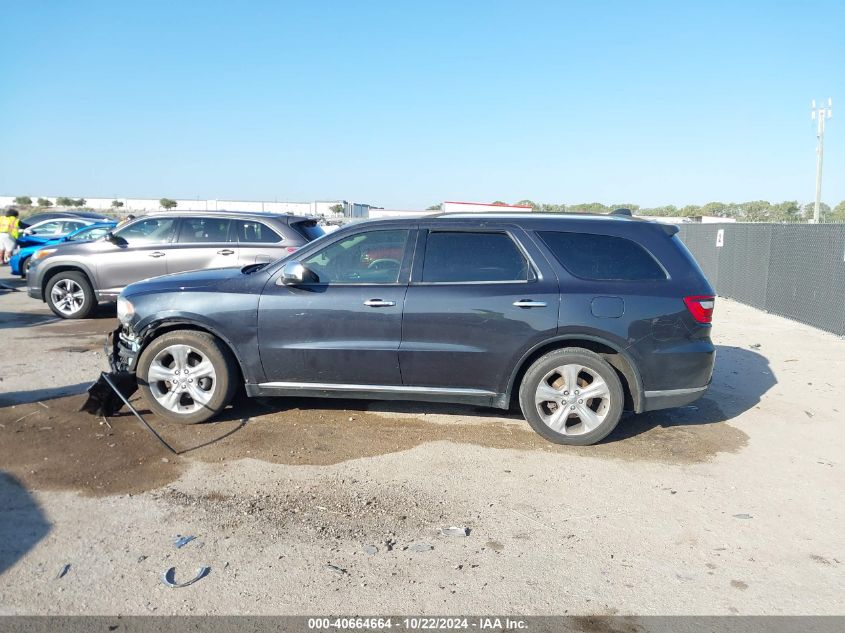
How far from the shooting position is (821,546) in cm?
398

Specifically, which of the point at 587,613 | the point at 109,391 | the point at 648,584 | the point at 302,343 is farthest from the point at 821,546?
the point at 109,391

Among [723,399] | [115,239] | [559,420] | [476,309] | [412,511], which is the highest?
[115,239]

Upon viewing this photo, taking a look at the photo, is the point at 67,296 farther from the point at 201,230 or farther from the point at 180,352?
the point at 180,352

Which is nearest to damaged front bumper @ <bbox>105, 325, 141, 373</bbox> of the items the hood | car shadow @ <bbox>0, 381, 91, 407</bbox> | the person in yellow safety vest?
the hood

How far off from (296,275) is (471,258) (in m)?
1.43

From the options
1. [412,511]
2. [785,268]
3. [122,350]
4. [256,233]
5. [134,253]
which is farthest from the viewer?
[785,268]

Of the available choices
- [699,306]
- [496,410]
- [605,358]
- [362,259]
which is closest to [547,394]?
[605,358]

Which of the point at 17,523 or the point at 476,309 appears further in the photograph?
the point at 476,309

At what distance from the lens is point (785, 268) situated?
13.0m

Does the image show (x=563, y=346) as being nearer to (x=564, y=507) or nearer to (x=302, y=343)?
(x=564, y=507)

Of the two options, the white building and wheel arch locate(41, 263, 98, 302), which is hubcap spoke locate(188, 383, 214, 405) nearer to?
the white building

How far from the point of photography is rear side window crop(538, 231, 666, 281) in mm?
5461

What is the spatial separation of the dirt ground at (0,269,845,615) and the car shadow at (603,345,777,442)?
5 cm

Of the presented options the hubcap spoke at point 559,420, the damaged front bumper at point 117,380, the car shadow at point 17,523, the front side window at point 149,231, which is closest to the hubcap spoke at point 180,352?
the damaged front bumper at point 117,380
